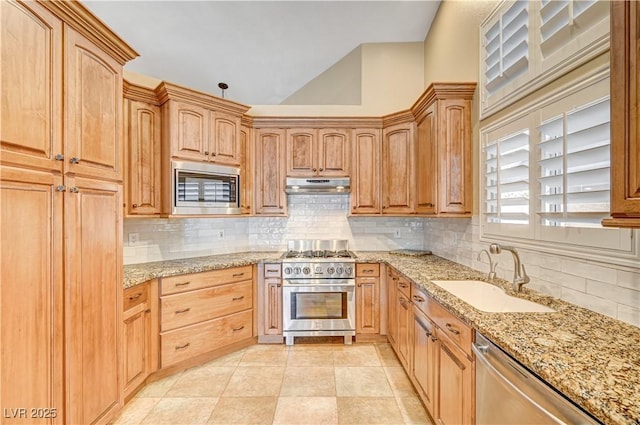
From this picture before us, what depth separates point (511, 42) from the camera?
1.97 meters

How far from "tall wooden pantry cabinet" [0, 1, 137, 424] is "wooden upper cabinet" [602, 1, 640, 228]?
2.23 meters

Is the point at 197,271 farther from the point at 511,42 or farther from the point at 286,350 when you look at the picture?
the point at 511,42

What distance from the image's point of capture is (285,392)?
2.36m

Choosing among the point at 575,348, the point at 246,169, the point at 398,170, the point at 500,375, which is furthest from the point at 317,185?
the point at 575,348

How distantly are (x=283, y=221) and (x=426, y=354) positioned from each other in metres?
2.33

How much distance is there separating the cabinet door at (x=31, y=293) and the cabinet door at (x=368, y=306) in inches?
97.3

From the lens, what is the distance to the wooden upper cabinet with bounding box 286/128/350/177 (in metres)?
3.47

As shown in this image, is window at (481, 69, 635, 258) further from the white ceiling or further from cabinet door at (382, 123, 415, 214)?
the white ceiling

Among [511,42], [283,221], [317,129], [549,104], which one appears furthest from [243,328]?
[511,42]

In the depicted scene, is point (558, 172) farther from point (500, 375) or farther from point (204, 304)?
point (204, 304)

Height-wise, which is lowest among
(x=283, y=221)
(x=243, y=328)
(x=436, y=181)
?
(x=243, y=328)

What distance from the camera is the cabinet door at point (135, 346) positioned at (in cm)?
217

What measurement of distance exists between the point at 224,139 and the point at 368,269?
2.12 meters

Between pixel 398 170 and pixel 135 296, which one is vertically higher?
pixel 398 170
